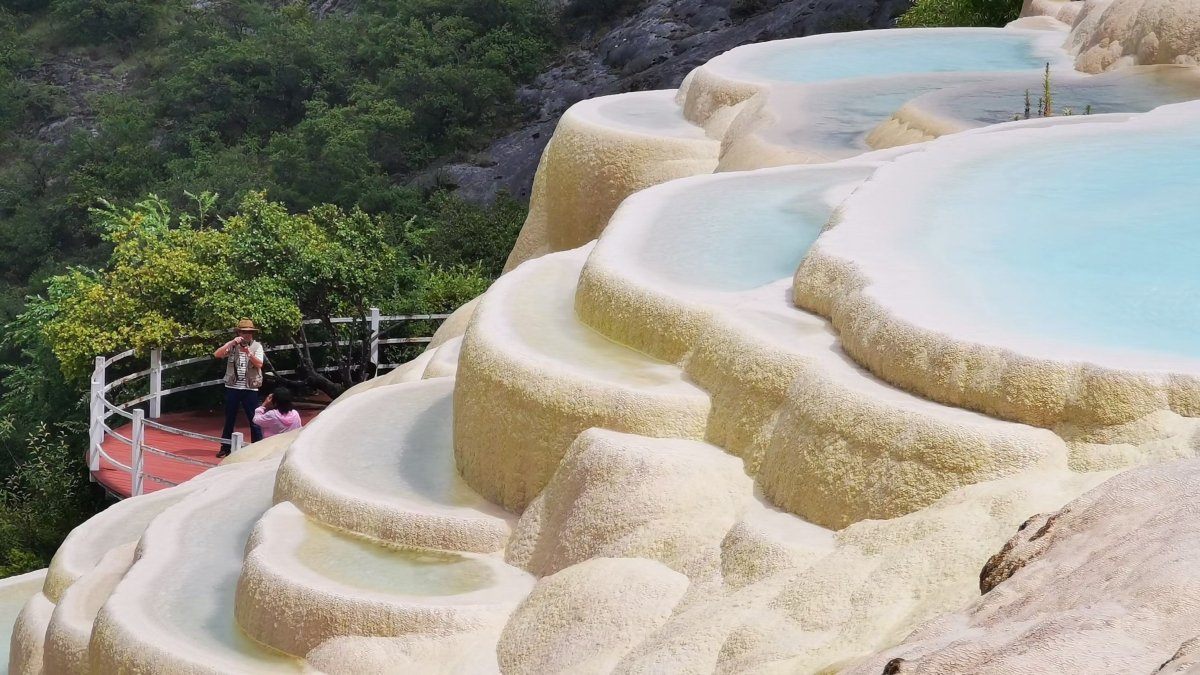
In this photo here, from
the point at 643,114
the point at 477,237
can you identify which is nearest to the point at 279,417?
the point at 643,114

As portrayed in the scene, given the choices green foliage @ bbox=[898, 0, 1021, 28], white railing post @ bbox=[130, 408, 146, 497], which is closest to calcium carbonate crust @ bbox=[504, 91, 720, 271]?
white railing post @ bbox=[130, 408, 146, 497]

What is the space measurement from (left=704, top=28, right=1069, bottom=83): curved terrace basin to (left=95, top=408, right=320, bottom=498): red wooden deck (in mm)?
5917

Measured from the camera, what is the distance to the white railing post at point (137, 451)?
13.7 meters

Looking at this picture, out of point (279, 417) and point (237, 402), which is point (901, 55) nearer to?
point (279, 417)

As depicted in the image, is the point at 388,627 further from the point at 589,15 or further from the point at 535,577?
the point at 589,15

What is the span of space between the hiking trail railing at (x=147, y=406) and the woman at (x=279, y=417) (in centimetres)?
30

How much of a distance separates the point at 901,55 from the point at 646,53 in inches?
656

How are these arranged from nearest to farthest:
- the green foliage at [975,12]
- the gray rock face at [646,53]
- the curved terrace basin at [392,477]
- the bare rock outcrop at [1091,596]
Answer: the bare rock outcrop at [1091,596] < the curved terrace basin at [392,477] < the green foliage at [975,12] < the gray rock face at [646,53]

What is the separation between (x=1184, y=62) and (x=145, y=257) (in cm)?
1079

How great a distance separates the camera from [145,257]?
701 inches

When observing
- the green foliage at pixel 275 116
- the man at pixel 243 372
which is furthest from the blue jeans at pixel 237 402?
the green foliage at pixel 275 116

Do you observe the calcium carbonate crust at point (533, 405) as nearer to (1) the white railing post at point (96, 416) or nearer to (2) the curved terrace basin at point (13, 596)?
(2) the curved terrace basin at point (13, 596)

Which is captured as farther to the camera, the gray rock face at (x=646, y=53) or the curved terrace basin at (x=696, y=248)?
the gray rock face at (x=646, y=53)

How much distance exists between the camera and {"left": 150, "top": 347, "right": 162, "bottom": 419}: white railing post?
53.0ft
